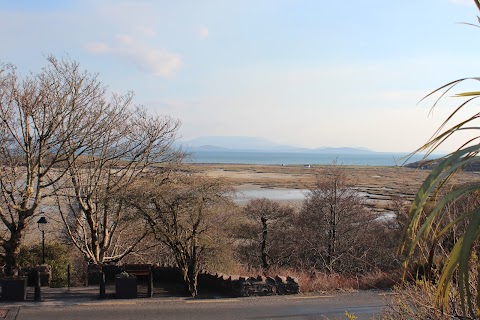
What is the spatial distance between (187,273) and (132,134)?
7986 mm

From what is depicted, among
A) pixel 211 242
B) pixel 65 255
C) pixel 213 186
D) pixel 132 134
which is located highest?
pixel 132 134

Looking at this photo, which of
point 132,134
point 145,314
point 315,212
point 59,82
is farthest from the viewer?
point 315,212

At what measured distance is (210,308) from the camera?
11656mm

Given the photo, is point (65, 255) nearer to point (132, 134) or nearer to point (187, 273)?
Result: point (132, 134)

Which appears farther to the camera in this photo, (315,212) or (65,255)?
(315,212)

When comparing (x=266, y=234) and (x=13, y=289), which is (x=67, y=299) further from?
(x=266, y=234)

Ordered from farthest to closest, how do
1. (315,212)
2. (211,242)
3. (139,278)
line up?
1. (315,212)
2. (139,278)
3. (211,242)

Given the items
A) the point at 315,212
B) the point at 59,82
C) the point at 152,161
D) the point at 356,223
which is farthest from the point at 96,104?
the point at 356,223

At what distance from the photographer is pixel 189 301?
12.4m

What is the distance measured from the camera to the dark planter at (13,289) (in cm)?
1198

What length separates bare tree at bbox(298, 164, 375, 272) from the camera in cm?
2575

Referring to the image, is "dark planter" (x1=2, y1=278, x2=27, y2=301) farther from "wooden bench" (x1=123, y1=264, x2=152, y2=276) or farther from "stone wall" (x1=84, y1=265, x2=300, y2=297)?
"stone wall" (x1=84, y1=265, x2=300, y2=297)

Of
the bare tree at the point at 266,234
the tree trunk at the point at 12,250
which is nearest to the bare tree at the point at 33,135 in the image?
the tree trunk at the point at 12,250

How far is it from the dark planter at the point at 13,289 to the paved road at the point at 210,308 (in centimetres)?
49
